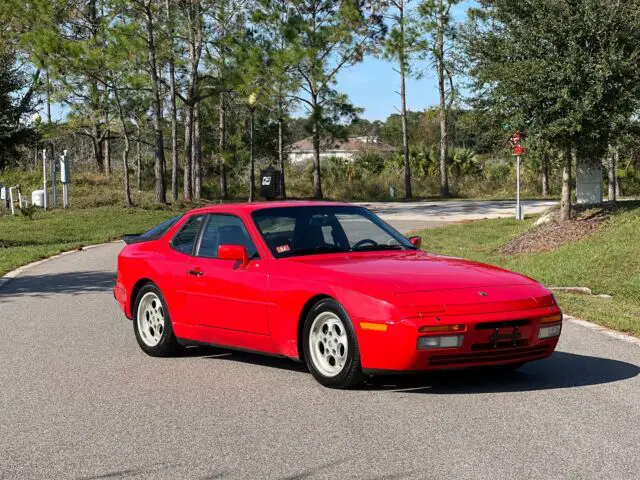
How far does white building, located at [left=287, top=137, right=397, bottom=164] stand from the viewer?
5612cm

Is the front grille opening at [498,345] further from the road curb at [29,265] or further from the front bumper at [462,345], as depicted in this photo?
the road curb at [29,265]

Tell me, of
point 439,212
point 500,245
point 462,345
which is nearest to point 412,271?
point 462,345

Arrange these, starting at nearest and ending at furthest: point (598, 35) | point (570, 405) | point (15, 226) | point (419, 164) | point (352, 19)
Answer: point (570, 405) → point (598, 35) → point (15, 226) → point (352, 19) → point (419, 164)

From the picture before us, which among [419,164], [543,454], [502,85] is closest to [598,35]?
[502,85]

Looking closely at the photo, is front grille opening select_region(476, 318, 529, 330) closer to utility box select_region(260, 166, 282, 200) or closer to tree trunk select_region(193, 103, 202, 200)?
tree trunk select_region(193, 103, 202, 200)

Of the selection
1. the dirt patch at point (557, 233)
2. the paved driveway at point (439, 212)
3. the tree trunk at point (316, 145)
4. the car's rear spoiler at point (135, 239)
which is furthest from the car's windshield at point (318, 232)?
the tree trunk at point (316, 145)

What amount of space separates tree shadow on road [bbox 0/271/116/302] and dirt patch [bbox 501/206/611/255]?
874 cm

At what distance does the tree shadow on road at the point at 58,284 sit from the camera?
14.6 metres

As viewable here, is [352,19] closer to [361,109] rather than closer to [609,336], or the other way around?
[361,109]

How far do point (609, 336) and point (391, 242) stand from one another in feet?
8.73

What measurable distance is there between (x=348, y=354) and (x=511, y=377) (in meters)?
1.44

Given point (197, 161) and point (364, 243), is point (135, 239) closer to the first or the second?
point (364, 243)

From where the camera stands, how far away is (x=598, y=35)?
67.5 ft

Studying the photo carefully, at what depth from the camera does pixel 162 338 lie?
9.02 meters
